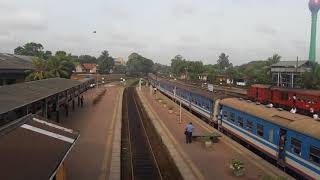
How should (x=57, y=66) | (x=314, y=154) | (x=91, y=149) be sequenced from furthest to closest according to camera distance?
1. (x=57, y=66)
2. (x=91, y=149)
3. (x=314, y=154)

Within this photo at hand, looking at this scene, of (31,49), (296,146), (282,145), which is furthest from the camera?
(31,49)

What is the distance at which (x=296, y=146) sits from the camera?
1706 centimetres

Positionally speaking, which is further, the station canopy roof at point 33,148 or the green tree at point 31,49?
the green tree at point 31,49

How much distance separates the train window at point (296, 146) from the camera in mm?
16781

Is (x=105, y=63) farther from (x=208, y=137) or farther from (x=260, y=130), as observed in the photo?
(x=260, y=130)

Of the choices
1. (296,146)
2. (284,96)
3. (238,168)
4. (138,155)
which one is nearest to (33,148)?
(238,168)

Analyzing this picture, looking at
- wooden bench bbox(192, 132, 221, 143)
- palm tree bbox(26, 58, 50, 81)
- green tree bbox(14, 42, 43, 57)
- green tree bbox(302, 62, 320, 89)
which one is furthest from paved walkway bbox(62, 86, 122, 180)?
green tree bbox(14, 42, 43, 57)

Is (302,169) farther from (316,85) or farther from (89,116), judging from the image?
(316,85)

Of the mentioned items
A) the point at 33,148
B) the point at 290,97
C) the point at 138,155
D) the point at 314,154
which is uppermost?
the point at 33,148

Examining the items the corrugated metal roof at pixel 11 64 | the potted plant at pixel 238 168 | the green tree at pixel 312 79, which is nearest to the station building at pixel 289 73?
the green tree at pixel 312 79

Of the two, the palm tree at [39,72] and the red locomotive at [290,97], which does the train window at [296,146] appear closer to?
the red locomotive at [290,97]

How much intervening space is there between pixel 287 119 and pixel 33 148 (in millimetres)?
12734

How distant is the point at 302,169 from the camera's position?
16.5m

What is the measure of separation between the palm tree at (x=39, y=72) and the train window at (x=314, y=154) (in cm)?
4453
